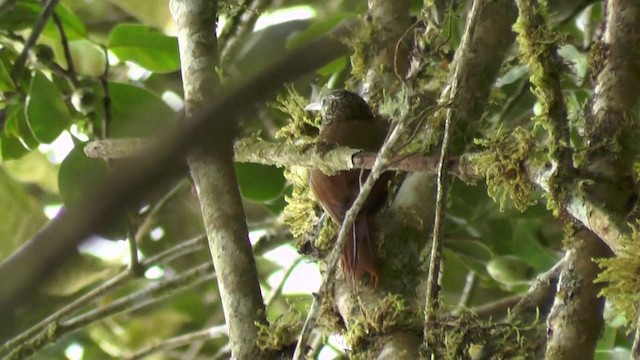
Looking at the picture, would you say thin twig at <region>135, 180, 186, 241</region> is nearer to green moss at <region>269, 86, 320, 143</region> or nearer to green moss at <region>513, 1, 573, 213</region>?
green moss at <region>269, 86, 320, 143</region>

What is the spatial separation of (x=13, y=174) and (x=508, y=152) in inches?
42.0

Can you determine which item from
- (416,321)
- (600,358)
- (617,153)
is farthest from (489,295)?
(617,153)

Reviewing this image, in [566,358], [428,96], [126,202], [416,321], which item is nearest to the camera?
[126,202]

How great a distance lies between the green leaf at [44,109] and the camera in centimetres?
117

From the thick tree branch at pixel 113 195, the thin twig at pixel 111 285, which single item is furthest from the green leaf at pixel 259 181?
the thick tree branch at pixel 113 195

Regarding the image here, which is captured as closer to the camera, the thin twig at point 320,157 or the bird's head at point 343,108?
the thin twig at point 320,157

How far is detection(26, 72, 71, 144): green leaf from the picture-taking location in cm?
117

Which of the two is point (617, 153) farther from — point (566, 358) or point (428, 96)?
point (428, 96)

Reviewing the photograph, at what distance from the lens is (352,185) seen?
88cm

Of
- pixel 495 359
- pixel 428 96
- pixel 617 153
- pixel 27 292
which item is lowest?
pixel 27 292

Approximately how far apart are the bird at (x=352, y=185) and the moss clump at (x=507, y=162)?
155mm

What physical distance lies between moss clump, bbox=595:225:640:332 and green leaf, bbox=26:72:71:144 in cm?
85

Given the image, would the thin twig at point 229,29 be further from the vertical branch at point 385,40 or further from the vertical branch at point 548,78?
the vertical branch at point 548,78

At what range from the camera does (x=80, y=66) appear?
1.23 m
